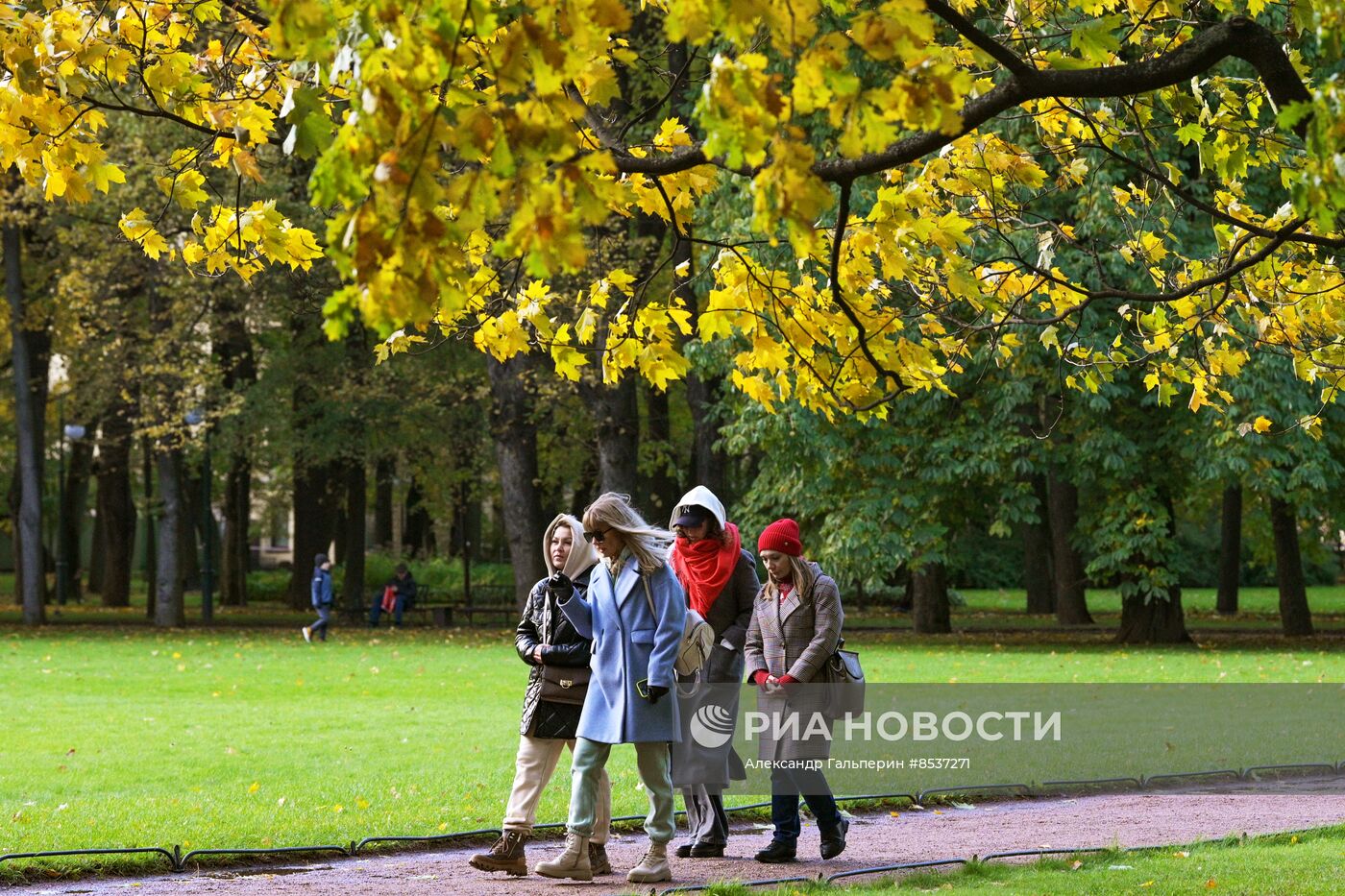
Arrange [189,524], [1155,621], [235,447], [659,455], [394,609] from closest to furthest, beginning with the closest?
[1155,621] → [235,447] → [659,455] → [394,609] → [189,524]

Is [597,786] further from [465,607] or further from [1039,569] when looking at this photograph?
[1039,569]

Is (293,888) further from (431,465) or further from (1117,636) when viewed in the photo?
(431,465)

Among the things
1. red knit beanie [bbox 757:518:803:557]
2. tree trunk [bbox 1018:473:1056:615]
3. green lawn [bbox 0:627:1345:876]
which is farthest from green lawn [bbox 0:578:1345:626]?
red knit beanie [bbox 757:518:803:557]

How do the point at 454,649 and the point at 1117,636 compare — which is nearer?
the point at 454,649

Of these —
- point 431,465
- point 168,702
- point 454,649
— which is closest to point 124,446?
point 431,465

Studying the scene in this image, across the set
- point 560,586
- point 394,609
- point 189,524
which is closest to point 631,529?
point 560,586

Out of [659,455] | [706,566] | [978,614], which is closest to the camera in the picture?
[706,566]

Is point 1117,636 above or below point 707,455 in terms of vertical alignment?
below

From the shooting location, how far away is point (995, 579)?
57469mm

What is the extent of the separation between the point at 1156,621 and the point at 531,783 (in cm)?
2223

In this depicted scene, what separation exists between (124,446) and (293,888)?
30391mm

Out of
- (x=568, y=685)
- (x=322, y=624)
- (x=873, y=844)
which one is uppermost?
(x=568, y=685)

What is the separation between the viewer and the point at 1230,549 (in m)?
38.9

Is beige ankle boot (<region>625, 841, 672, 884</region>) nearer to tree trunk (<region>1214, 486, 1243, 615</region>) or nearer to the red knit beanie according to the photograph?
the red knit beanie
